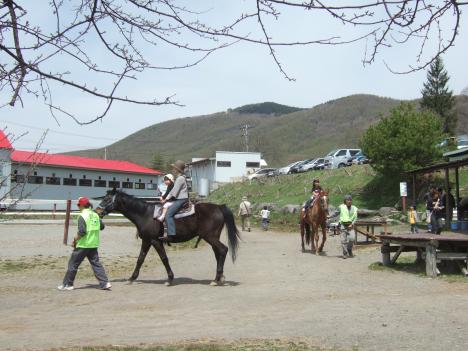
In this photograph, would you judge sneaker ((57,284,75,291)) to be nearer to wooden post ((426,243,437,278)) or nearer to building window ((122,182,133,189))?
wooden post ((426,243,437,278))

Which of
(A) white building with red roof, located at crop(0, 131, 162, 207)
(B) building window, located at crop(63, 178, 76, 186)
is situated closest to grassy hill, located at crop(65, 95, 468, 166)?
(A) white building with red roof, located at crop(0, 131, 162, 207)

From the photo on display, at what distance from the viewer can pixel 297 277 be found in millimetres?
12102

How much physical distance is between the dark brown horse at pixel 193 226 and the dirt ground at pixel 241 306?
635mm

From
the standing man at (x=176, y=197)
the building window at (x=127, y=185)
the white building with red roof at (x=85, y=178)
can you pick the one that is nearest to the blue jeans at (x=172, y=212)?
the standing man at (x=176, y=197)

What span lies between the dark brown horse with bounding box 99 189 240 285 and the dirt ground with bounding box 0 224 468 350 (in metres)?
0.64

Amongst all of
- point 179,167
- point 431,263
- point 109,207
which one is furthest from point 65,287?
point 431,263

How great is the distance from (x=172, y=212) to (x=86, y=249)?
6.02 feet

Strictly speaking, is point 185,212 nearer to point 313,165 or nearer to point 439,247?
point 439,247

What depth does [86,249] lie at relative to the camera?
10914mm

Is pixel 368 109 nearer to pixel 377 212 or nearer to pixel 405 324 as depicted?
pixel 377 212

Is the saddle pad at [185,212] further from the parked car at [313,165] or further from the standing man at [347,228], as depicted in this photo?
the parked car at [313,165]

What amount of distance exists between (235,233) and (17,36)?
8241 millimetres

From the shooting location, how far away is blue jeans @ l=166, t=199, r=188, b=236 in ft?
36.7

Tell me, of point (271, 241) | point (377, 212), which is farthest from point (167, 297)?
point (377, 212)
